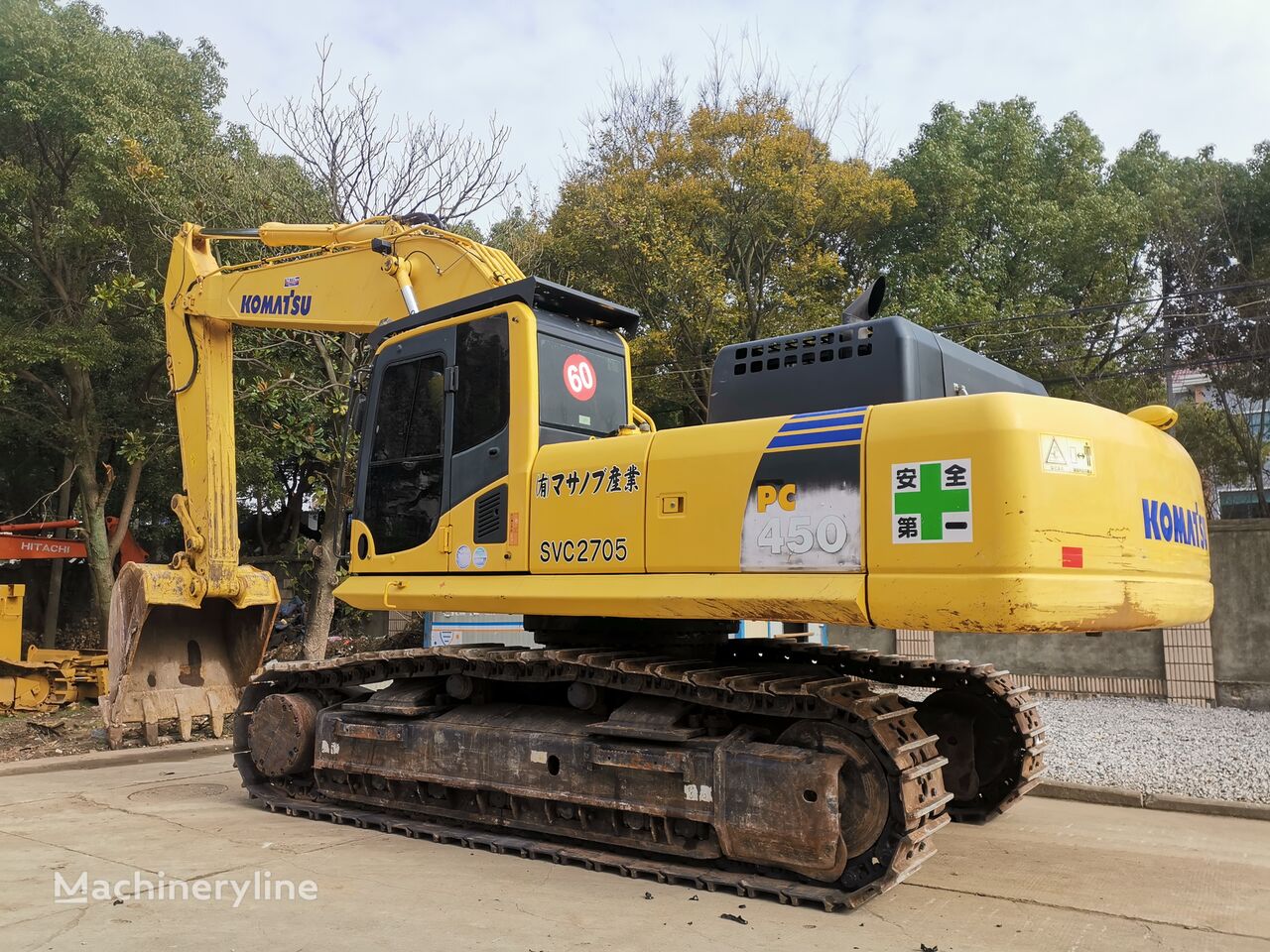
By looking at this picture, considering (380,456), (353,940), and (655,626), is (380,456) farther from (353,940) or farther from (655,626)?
(353,940)

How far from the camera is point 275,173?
1420 cm

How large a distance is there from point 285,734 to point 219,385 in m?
3.18

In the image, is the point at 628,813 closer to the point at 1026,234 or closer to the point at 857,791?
the point at 857,791

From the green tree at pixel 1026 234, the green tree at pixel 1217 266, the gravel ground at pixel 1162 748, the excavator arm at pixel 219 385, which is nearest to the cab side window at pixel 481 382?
the excavator arm at pixel 219 385

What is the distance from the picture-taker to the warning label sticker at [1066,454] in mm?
4074

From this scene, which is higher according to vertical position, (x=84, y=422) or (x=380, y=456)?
(x=84, y=422)

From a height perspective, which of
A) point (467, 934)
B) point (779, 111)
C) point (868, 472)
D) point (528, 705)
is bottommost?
point (467, 934)

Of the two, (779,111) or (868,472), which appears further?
(779,111)

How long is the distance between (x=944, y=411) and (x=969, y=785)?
306 cm

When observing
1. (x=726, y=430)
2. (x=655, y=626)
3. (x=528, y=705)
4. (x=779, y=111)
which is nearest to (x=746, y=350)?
(x=726, y=430)

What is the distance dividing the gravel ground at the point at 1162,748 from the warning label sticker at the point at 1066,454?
4.19m

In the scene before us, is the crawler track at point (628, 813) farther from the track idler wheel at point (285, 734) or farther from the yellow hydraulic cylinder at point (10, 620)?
the yellow hydraulic cylinder at point (10, 620)

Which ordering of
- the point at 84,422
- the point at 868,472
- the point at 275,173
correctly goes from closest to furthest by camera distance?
the point at 868,472 → the point at 275,173 → the point at 84,422

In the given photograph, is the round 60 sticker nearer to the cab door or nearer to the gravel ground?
the cab door
